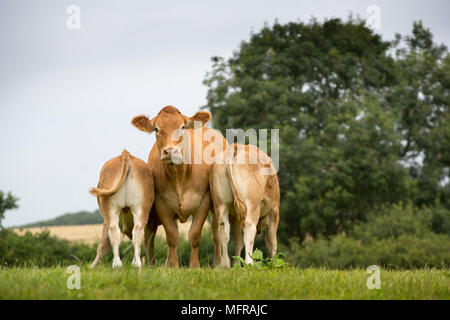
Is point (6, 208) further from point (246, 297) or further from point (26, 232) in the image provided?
point (246, 297)

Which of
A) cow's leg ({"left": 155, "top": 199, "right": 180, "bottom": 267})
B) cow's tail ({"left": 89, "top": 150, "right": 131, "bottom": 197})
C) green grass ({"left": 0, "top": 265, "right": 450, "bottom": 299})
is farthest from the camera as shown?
cow's leg ({"left": 155, "top": 199, "right": 180, "bottom": 267})

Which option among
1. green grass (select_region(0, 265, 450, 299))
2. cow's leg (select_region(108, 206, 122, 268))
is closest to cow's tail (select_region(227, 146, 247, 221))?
cow's leg (select_region(108, 206, 122, 268))

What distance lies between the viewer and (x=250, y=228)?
25.8 ft

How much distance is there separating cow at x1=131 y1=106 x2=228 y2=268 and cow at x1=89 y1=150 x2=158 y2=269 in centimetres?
49

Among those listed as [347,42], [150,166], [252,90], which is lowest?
[150,166]

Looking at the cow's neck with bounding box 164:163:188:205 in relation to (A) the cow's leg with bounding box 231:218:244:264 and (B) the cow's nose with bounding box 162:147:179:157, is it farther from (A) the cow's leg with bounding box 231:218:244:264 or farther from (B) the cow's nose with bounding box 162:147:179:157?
(A) the cow's leg with bounding box 231:218:244:264

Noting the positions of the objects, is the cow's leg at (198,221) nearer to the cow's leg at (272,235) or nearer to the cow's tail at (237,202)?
the cow's tail at (237,202)

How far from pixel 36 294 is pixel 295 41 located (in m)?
28.4

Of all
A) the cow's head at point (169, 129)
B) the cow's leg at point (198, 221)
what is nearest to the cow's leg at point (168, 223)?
the cow's leg at point (198, 221)

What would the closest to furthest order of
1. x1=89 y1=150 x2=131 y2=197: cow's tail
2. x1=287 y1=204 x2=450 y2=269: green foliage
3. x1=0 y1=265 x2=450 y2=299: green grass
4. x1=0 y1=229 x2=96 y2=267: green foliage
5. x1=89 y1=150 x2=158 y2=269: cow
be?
x1=0 y1=265 x2=450 y2=299: green grass < x1=89 y1=150 x2=131 y2=197: cow's tail < x1=89 y1=150 x2=158 y2=269: cow < x1=287 y1=204 x2=450 y2=269: green foliage < x1=0 y1=229 x2=96 y2=267: green foliage

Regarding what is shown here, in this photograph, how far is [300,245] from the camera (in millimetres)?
25781

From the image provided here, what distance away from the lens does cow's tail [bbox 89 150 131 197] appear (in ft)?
23.5

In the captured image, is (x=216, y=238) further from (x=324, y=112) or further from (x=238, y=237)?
(x=324, y=112)
